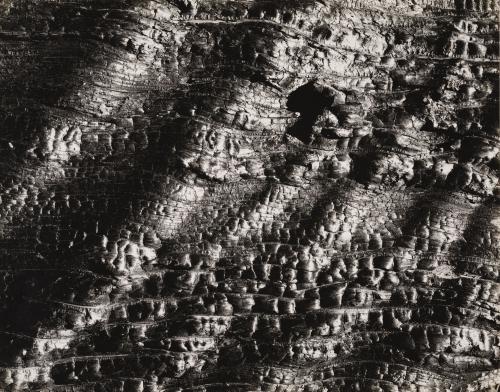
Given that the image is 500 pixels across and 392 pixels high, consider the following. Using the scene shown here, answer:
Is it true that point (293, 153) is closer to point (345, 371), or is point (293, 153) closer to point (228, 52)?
point (228, 52)

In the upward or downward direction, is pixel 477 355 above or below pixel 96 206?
below

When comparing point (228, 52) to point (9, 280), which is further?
point (228, 52)

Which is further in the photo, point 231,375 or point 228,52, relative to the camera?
point 228,52

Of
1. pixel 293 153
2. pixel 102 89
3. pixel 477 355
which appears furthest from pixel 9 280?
pixel 477 355

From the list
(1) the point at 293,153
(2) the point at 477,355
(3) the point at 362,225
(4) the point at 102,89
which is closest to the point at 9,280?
(4) the point at 102,89

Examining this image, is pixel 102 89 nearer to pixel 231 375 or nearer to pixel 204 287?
pixel 204 287

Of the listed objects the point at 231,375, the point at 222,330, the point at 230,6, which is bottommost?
the point at 231,375
